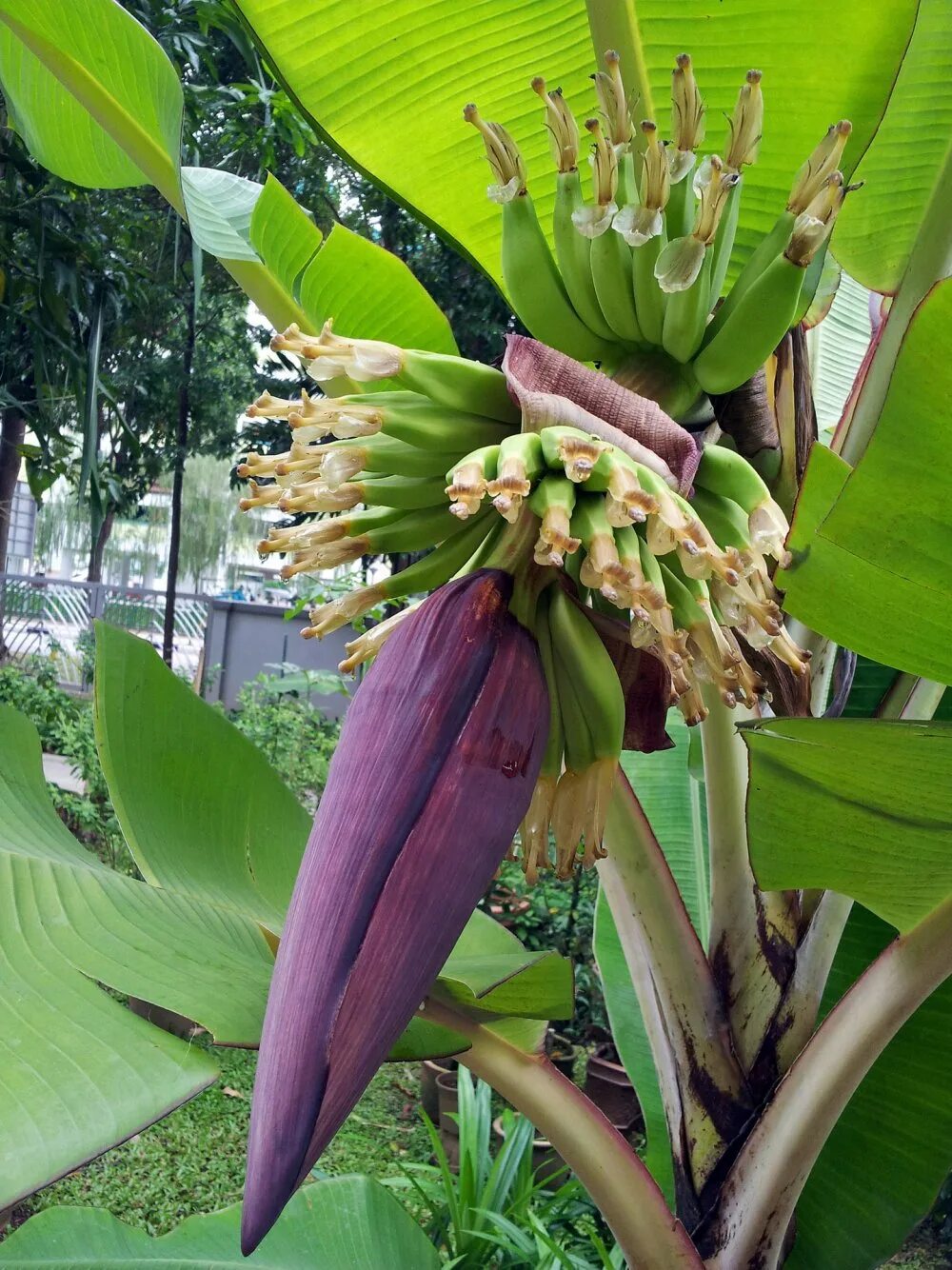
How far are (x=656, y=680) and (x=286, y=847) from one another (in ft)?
0.81

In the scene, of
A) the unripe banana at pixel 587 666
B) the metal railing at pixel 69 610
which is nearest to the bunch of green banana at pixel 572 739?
the unripe banana at pixel 587 666

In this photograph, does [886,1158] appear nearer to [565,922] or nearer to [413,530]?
[413,530]

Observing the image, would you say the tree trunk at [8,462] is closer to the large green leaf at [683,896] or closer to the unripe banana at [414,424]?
the large green leaf at [683,896]

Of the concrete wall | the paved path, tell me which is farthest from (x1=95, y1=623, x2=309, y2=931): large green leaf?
the concrete wall

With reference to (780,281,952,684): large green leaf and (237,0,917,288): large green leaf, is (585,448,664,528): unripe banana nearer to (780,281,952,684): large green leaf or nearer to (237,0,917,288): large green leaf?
(780,281,952,684): large green leaf

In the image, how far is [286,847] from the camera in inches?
20.1

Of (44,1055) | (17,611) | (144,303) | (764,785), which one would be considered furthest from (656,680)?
(17,611)

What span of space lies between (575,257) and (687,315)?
2.1 inches

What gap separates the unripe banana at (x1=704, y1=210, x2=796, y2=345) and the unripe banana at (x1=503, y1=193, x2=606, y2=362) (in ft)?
0.15

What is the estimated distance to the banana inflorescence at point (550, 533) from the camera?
0.86 ft

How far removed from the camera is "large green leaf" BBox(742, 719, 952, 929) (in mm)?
279

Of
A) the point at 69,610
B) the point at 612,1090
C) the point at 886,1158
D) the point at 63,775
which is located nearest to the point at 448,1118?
the point at 612,1090

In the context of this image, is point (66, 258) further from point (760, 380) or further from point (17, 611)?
point (17, 611)

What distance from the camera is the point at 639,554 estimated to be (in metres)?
0.27
